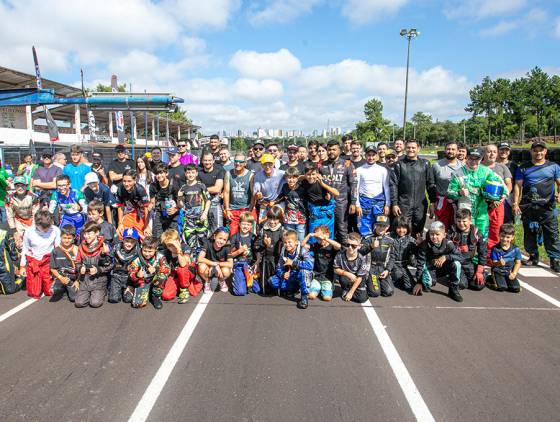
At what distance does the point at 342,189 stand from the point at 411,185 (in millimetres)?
1098

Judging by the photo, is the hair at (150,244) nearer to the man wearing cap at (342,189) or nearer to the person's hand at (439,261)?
the man wearing cap at (342,189)

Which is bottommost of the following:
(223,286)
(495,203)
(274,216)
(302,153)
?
(223,286)

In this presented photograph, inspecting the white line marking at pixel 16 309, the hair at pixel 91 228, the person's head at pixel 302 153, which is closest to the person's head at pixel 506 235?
the person's head at pixel 302 153

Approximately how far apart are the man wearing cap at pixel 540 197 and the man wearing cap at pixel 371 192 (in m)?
2.12

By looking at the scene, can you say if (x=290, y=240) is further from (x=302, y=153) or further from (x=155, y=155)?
(x=155, y=155)

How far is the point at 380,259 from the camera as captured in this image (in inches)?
Answer: 199

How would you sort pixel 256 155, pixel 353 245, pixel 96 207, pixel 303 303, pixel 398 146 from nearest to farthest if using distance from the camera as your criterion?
pixel 303 303 < pixel 353 245 < pixel 96 207 < pixel 256 155 < pixel 398 146

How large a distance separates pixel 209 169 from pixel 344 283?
265 centimetres

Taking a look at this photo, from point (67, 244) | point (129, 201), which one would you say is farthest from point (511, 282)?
point (67, 244)

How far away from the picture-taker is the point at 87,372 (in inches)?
126

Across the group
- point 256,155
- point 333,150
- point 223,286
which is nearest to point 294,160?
point 333,150

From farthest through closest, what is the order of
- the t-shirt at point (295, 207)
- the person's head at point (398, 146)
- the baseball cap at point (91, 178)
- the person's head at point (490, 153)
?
the person's head at point (398, 146) → the baseball cap at point (91, 178) → the person's head at point (490, 153) → the t-shirt at point (295, 207)

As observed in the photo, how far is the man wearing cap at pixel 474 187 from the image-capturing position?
5.42 meters

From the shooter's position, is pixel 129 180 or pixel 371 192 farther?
pixel 371 192
